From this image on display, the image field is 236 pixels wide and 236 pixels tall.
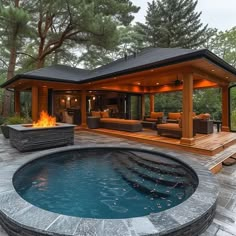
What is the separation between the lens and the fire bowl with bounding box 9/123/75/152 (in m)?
5.98

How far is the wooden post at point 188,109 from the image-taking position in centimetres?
626

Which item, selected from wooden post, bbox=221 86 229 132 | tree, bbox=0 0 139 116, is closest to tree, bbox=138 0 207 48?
tree, bbox=0 0 139 116

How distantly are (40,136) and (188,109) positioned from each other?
4.97 metres

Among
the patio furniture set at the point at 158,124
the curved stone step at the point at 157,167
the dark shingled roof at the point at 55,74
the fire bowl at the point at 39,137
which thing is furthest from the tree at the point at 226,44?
the fire bowl at the point at 39,137

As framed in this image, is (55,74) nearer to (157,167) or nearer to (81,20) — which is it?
(81,20)

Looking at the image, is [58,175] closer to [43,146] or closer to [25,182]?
[25,182]

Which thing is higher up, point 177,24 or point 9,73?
point 177,24

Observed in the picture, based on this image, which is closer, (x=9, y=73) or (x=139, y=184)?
(x=139, y=184)

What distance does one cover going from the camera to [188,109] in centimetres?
631

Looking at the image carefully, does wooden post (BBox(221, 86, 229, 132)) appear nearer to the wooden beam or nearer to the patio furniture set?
the wooden beam

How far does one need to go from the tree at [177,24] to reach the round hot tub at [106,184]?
16859mm

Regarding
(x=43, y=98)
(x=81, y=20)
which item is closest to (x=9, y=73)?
(x=43, y=98)

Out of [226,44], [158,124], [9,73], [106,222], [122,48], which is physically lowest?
[106,222]

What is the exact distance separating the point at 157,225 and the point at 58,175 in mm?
3010
